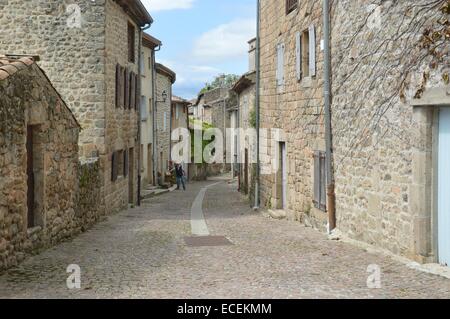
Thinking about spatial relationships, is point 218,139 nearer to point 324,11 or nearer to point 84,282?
point 324,11

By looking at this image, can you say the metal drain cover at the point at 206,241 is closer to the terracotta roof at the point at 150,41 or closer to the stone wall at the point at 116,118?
the stone wall at the point at 116,118

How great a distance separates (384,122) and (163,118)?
2549 centimetres

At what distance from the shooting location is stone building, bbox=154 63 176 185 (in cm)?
3127

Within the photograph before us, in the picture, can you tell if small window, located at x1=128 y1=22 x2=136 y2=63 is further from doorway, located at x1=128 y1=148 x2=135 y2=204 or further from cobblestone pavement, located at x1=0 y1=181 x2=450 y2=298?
cobblestone pavement, located at x1=0 y1=181 x2=450 y2=298

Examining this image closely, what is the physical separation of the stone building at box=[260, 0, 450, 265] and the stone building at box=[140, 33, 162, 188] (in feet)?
46.8

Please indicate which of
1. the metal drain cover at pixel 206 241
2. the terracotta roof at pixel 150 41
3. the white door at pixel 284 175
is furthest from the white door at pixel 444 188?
the terracotta roof at pixel 150 41

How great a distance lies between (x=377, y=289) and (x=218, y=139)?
43.2 meters

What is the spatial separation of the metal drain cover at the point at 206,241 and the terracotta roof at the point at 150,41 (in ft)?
51.5

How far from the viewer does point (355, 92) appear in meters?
9.43

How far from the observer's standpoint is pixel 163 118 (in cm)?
3312

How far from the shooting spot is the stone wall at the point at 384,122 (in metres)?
7.32

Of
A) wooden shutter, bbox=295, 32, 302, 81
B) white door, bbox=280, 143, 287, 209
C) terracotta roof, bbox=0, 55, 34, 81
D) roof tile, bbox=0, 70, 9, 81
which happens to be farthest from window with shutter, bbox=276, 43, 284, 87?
roof tile, bbox=0, 70, 9, 81
